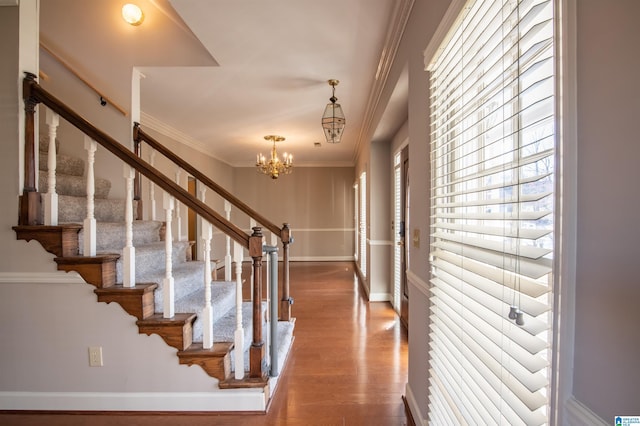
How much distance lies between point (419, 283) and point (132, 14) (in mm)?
3263

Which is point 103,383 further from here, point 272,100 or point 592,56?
point 272,100

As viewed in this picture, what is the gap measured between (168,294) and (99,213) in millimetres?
1242

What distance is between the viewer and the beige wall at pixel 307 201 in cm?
780

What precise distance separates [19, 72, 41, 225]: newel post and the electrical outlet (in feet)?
2.84

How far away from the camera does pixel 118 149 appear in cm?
180


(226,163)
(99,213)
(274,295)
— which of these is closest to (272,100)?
(99,213)

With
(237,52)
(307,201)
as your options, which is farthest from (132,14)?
(307,201)

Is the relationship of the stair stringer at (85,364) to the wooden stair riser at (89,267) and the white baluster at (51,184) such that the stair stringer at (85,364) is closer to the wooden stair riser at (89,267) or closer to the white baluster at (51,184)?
the wooden stair riser at (89,267)

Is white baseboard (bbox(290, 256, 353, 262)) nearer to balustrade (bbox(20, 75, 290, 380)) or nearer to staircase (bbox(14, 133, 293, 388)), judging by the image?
staircase (bbox(14, 133, 293, 388))

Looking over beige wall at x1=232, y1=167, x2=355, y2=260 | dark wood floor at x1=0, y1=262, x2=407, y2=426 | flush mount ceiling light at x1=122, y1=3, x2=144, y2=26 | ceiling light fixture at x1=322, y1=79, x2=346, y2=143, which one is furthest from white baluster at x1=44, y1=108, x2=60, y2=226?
beige wall at x1=232, y1=167, x2=355, y2=260

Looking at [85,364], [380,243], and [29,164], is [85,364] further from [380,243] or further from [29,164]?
[380,243]

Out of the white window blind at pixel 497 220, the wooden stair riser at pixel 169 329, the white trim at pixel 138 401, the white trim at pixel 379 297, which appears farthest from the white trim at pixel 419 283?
the white trim at pixel 379 297

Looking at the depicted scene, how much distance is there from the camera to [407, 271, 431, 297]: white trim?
5.06ft

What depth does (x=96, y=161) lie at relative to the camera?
2.72 metres
